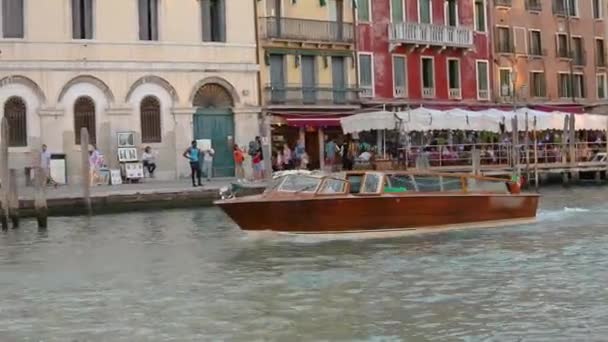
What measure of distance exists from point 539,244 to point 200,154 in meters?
17.0

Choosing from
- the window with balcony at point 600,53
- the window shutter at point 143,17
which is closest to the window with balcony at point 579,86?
the window with balcony at point 600,53

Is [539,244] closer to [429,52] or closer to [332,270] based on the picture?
[332,270]

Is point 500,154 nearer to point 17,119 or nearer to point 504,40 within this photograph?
point 504,40

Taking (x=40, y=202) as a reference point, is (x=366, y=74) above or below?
above

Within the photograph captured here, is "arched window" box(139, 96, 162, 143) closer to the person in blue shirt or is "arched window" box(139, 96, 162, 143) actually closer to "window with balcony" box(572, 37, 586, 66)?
the person in blue shirt

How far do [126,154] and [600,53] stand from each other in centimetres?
2770

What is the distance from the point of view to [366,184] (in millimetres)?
18422

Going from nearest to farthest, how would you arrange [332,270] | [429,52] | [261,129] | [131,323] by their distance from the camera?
[131,323]
[332,270]
[261,129]
[429,52]

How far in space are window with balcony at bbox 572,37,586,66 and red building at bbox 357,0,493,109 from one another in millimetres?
6165

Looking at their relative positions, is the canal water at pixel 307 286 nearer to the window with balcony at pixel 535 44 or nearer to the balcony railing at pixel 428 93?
the balcony railing at pixel 428 93

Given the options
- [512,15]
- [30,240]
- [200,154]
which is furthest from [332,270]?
[512,15]

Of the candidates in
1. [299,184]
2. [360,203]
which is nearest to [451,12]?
[360,203]

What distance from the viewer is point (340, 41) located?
39.1 meters

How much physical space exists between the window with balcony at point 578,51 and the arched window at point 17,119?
2794cm
